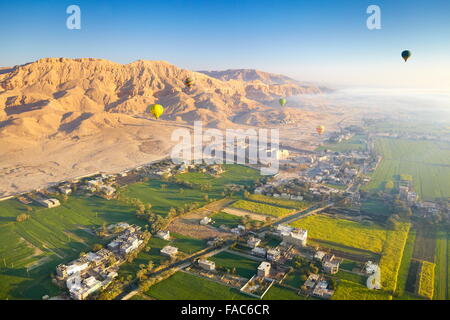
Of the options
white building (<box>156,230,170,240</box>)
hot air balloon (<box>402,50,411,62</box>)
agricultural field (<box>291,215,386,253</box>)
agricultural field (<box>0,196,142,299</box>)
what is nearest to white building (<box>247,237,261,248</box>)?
agricultural field (<box>291,215,386,253</box>)

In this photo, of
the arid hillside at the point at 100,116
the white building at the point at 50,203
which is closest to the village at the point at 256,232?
the white building at the point at 50,203

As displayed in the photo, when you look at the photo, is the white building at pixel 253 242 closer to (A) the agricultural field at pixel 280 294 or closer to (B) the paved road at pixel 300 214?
(B) the paved road at pixel 300 214

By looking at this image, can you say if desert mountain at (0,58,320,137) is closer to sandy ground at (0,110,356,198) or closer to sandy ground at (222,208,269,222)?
sandy ground at (0,110,356,198)

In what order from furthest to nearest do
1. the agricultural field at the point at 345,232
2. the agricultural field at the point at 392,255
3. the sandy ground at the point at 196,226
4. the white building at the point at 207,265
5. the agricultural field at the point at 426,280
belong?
the sandy ground at the point at 196,226, the agricultural field at the point at 345,232, the white building at the point at 207,265, the agricultural field at the point at 392,255, the agricultural field at the point at 426,280

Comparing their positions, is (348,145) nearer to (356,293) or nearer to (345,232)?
(345,232)

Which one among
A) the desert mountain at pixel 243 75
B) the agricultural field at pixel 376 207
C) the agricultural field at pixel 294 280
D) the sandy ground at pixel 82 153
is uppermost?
the desert mountain at pixel 243 75
